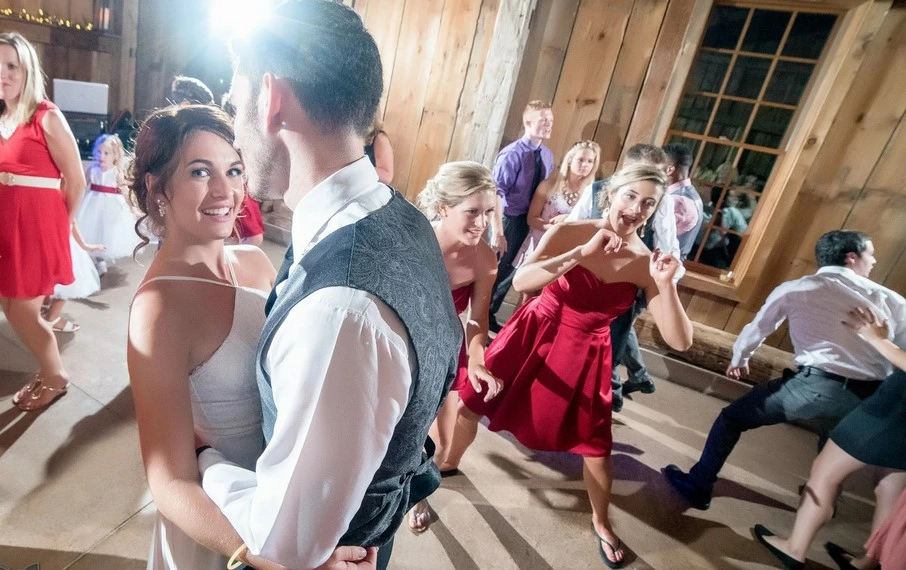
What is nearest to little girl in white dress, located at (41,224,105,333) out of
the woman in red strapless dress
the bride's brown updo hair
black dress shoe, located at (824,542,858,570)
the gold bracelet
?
the bride's brown updo hair

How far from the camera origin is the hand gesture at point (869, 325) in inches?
94.5

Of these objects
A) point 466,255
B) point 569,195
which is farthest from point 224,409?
point 569,195

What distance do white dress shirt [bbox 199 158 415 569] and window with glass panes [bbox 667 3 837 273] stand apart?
179 inches

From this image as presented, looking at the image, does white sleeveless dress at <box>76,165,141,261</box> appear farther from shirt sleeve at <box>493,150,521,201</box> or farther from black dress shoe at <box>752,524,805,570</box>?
black dress shoe at <box>752,524,805,570</box>

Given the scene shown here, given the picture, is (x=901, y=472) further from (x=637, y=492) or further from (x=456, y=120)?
(x=456, y=120)

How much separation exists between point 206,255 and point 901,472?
3.51 meters

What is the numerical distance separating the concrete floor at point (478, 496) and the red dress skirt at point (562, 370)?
518mm

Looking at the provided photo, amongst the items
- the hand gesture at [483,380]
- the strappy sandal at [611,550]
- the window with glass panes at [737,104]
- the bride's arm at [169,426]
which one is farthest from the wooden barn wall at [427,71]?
the bride's arm at [169,426]

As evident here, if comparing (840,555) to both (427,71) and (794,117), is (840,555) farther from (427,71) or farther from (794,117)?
(427,71)

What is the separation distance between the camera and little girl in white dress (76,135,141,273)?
427 centimetres

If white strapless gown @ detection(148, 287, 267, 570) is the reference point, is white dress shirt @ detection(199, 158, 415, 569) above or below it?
above

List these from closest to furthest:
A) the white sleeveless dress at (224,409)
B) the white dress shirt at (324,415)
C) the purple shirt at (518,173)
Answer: the white dress shirt at (324,415), the white sleeveless dress at (224,409), the purple shirt at (518,173)

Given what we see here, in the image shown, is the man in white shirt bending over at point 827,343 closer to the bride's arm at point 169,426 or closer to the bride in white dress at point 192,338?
the bride in white dress at point 192,338

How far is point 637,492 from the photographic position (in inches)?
117
